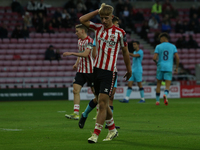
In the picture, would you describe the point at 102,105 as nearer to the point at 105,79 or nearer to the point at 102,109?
the point at 102,109

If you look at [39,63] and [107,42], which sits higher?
[107,42]

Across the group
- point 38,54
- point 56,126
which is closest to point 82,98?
point 38,54

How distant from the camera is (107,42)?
626 centimetres

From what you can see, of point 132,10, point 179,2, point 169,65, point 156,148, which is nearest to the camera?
point 156,148

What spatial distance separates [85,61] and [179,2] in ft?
70.6

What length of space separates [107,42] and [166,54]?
808 centimetres

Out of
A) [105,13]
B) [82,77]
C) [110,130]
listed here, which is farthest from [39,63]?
[105,13]

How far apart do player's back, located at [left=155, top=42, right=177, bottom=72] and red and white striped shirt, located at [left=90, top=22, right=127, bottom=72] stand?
784 cm

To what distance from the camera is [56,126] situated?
8.42 meters

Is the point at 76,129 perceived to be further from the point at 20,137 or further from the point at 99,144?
the point at 99,144

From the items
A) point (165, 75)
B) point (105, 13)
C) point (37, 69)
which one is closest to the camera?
point (105, 13)

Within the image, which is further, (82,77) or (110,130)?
(82,77)

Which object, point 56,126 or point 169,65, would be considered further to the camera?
point 169,65

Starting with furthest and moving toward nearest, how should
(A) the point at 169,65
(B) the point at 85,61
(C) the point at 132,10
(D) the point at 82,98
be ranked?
(C) the point at 132,10 < (D) the point at 82,98 < (A) the point at 169,65 < (B) the point at 85,61
